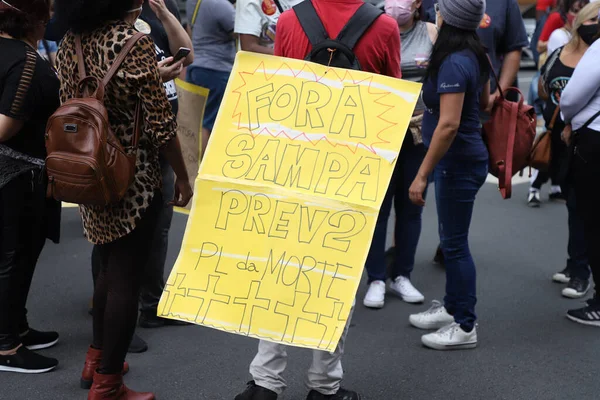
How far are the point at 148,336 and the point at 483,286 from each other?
2.27 meters

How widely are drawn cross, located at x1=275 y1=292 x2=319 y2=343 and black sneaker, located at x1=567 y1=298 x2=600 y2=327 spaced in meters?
2.45

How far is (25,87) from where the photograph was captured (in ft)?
11.8

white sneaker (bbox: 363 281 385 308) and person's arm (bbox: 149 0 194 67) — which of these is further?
white sneaker (bbox: 363 281 385 308)

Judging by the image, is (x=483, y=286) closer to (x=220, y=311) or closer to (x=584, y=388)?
(x=584, y=388)

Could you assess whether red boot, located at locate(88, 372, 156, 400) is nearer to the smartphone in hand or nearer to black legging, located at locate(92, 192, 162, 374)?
black legging, located at locate(92, 192, 162, 374)

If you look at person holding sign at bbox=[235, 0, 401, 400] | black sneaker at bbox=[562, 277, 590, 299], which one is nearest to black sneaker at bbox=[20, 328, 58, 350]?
person holding sign at bbox=[235, 0, 401, 400]

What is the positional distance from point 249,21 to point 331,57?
2360mm

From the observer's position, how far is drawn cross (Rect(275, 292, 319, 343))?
2.95 metres

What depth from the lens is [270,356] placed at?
331 cm

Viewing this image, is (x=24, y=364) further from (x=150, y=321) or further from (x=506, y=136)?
(x=506, y=136)

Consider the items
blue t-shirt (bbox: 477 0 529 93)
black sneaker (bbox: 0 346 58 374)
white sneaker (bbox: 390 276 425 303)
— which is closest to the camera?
black sneaker (bbox: 0 346 58 374)

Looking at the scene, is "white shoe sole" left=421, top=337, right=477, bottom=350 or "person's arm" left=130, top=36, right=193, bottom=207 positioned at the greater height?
"person's arm" left=130, top=36, right=193, bottom=207

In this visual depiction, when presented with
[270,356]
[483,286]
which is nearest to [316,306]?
[270,356]

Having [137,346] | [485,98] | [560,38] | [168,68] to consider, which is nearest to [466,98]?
[485,98]
